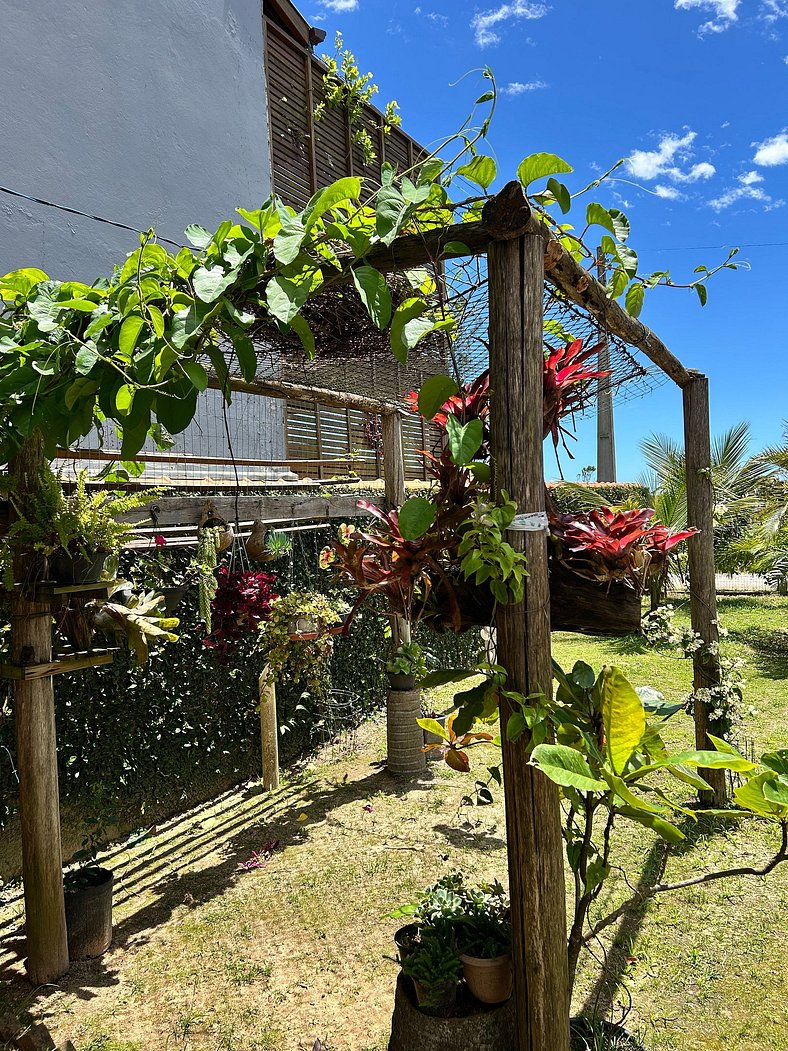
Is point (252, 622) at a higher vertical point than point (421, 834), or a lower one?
higher

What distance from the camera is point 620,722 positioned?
144cm

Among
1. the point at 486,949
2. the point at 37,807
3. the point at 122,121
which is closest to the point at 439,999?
the point at 486,949

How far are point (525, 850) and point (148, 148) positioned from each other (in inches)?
280

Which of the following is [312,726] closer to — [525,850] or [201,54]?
[525,850]

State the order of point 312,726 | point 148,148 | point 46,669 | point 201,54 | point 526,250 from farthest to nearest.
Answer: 1. point 201,54
2. point 148,148
3. point 312,726
4. point 46,669
5. point 526,250

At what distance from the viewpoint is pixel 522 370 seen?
171 centimetres

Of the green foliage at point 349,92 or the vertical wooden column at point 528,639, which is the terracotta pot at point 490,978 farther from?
the green foliage at point 349,92

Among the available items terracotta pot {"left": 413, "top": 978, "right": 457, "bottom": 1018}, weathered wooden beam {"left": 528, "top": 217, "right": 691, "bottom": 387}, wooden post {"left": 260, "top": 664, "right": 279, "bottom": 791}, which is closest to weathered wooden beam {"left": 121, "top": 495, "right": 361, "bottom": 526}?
wooden post {"left": 260, "top": 664, "right": 279, "bottom": 791}

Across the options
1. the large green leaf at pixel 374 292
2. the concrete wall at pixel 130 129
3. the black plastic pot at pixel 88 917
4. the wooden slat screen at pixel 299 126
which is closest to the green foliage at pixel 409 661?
the large green leaf at pixel 374 292

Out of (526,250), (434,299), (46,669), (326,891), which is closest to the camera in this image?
(526,250)

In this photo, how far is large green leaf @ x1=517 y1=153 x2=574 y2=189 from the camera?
1592 mm

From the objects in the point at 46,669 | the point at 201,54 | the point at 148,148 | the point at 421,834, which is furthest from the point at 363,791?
the point at 201,54

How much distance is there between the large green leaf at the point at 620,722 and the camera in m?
1.43

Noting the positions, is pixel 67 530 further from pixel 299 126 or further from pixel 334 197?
pixel 299 126
